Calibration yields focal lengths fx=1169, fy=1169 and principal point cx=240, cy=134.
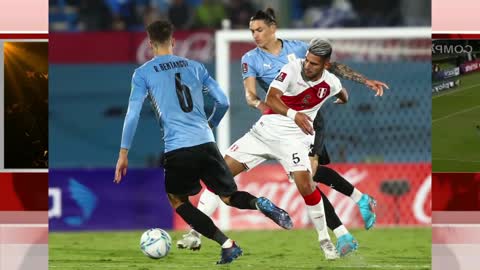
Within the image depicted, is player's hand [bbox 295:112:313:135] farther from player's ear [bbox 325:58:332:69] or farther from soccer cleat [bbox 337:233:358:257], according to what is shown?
soccer cleat [bbox 337:233:358:257]

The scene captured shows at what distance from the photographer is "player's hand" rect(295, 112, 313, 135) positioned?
7.11 metres

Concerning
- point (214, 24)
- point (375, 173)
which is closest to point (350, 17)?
point (214, 24)

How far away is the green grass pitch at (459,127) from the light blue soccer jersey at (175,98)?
1.33 metres

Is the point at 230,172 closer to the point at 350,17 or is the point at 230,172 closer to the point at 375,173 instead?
the point at 375,173

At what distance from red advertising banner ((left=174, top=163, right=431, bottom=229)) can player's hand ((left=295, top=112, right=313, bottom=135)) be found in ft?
12.7

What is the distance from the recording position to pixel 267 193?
11359 millimetres

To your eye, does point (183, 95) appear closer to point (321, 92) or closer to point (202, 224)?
point (202, 224)

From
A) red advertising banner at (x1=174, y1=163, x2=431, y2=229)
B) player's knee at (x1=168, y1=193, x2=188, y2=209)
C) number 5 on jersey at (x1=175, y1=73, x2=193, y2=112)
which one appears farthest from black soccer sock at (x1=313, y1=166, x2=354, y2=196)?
red advertising banner at (x1=174, y1=163, x2=431, y2=229)

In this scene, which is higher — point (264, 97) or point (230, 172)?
point (264, 97)

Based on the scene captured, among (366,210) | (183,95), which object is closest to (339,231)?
(366,210)

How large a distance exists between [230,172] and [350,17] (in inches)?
281

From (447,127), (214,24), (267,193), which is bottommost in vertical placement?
(267,193)

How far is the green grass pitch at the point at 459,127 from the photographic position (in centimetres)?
673

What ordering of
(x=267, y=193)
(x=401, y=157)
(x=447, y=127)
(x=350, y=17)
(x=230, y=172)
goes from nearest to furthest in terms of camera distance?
(x=447, y=127)
(x=230, y=172)
(x=267, y=193)
(x=401, y=157)
(x=350, y=17)
